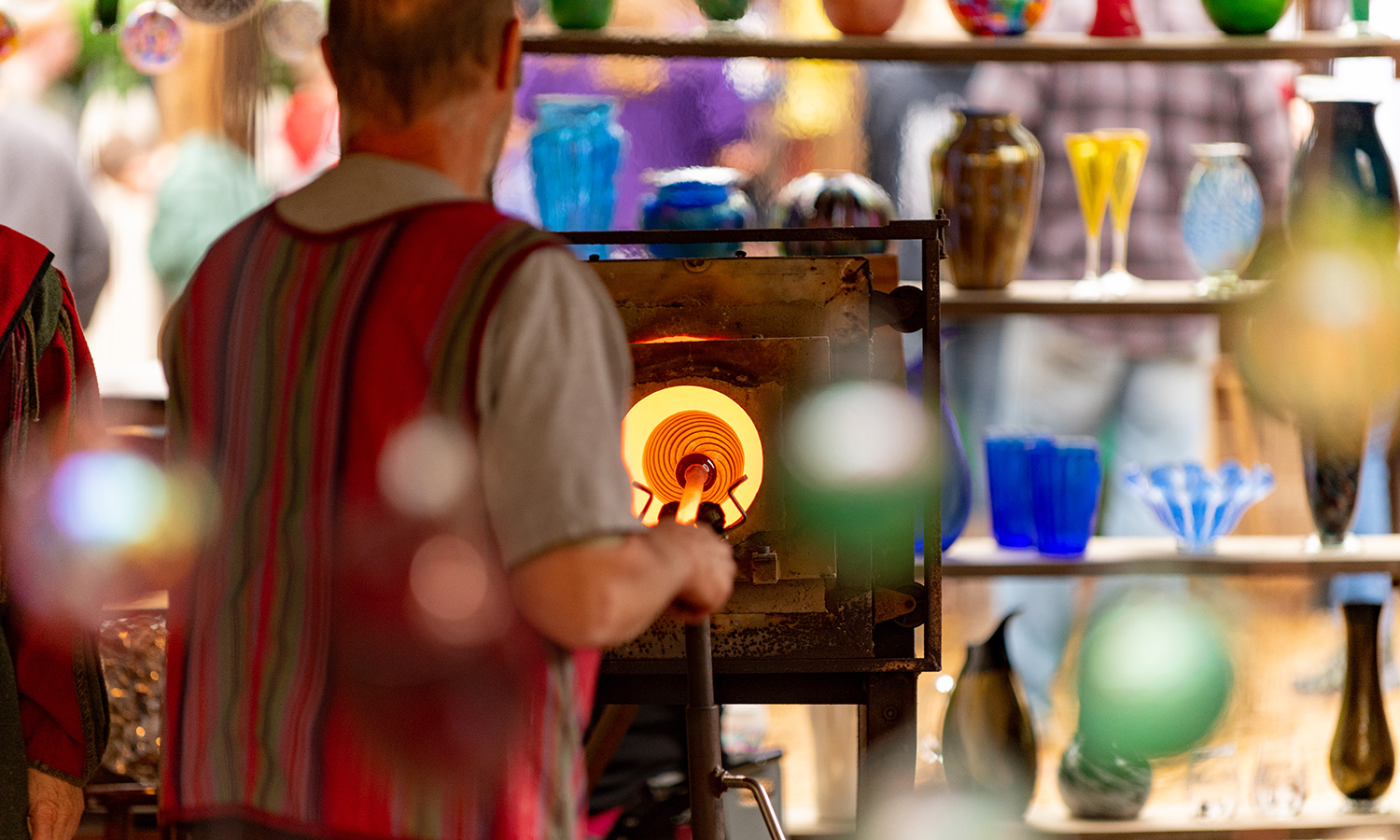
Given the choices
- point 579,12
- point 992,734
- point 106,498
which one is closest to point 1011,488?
point 992,734

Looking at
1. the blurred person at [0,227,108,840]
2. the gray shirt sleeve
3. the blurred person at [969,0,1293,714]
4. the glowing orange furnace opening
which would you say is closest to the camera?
the gray shirt sleeve

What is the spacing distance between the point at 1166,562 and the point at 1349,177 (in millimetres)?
650

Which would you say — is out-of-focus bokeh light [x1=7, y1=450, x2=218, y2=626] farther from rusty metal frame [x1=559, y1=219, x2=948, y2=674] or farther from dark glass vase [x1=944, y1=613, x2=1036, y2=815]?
dark glass vase [x1=944, y1=613, x2=1036, y2=815]

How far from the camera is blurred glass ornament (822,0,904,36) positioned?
2279 millimetres

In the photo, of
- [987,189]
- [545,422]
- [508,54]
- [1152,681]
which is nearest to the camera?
[545,422]

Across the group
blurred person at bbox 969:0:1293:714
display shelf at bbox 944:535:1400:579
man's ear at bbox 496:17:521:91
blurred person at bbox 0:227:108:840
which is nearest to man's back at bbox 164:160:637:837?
man's ear at bbox 496:17:521:91

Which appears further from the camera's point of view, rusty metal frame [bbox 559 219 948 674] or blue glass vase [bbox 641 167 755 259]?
blue glass vase [bbox 641 167 755 259]

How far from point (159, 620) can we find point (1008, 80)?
182 centimetres

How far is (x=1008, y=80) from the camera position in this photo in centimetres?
283

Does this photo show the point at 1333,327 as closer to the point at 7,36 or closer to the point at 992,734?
the point at 992,734

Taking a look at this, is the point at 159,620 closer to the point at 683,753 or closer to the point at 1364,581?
the point at 683,753

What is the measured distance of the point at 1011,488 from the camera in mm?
2283

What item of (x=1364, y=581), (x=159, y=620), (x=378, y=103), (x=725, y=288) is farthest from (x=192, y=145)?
(x=1364, y=581)

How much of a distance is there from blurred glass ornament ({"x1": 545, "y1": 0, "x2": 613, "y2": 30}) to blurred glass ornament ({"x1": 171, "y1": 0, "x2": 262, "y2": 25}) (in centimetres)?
48
